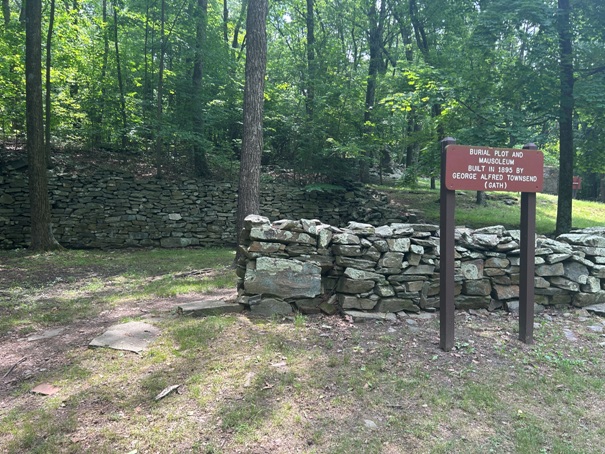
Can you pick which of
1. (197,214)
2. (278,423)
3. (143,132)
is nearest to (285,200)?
(197,214)

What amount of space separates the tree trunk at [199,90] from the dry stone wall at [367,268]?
8802 millimetres

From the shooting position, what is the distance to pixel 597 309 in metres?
5.12

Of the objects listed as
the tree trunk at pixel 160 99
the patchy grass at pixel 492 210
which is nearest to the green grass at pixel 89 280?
the tree trunk at pixel 160 99

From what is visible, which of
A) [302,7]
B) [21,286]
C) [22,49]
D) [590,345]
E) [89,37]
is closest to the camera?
[590,345]

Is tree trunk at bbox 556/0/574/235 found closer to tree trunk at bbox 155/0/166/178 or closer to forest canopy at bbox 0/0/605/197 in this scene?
forest canopy at bbox 0/0/605/197

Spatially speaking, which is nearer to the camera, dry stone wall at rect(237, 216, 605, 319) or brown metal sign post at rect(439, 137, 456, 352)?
brown metal sign post at rect(439, 137, 456, 352)

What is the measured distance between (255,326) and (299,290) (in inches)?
27.9

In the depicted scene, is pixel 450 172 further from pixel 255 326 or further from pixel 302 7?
pixel 302 7

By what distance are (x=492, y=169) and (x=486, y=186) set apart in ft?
0.69

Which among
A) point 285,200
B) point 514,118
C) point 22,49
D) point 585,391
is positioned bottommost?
point 585,391

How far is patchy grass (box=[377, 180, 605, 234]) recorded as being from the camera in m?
11.0

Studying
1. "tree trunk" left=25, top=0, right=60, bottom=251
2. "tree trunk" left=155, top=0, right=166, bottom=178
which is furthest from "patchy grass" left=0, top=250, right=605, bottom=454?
"tree trunk" left=155, top=0, right=166, bottom=178

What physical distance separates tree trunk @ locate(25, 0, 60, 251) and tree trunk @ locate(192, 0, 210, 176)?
416cm

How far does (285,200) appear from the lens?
1313 cm
